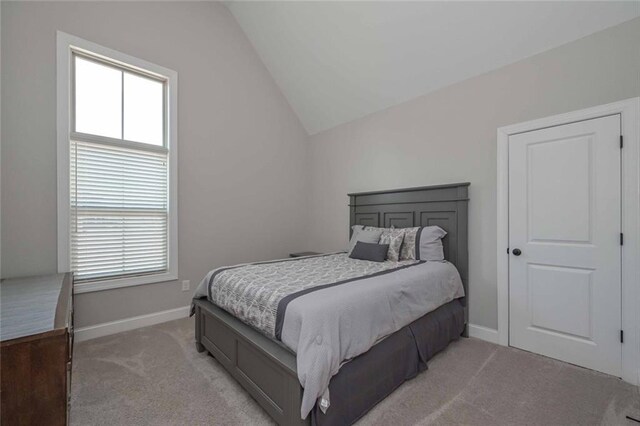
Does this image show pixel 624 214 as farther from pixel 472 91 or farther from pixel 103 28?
pixel 103 28

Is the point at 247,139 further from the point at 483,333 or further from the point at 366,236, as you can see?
the point at 483,333

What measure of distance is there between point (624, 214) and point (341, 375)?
7.90ft

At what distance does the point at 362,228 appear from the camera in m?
3.54

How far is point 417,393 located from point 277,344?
3.45 ft

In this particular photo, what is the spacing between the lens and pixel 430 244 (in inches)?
112

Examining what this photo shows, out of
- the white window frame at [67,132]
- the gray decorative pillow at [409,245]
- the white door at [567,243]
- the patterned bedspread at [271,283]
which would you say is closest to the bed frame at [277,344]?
the patterned bedspread at [271,283]

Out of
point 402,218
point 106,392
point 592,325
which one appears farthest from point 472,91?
point 106,392

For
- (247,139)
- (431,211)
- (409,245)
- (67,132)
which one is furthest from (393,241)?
(67,132)

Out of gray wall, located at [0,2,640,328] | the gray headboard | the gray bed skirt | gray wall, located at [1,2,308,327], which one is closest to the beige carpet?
the gray bed skirt

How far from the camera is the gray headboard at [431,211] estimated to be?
285 cm

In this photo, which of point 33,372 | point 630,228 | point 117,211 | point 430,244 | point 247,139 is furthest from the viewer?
point 247,139

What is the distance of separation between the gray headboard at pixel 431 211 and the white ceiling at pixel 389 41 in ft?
3.91

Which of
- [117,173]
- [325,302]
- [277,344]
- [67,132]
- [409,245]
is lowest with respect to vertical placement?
[277,344]

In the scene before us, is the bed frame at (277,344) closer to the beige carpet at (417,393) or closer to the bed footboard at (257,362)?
the bed footboard at (257,362)
